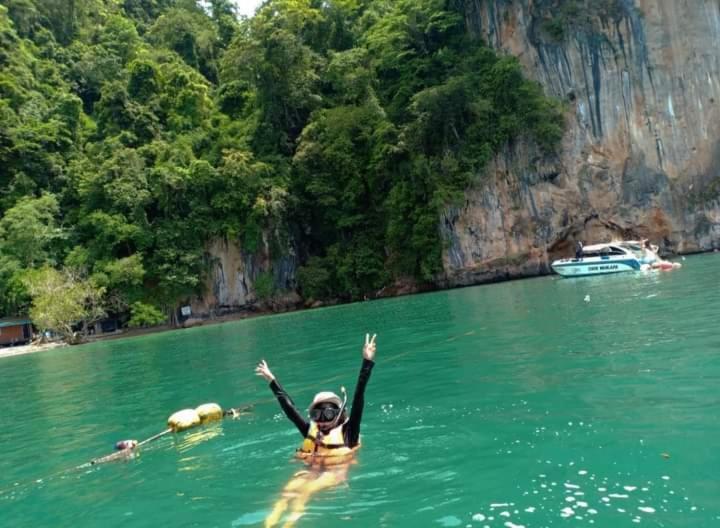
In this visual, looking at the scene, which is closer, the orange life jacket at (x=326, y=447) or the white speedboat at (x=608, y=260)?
the orange life jacket at (x=326, y=447)

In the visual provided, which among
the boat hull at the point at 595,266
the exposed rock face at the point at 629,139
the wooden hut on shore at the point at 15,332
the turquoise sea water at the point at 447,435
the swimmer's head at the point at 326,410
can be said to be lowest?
the turquoise sea water at the point at 447,435

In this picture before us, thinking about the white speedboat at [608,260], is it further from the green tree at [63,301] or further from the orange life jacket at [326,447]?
the green tree at [63,301]

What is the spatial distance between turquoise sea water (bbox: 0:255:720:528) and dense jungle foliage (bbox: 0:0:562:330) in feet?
75.0

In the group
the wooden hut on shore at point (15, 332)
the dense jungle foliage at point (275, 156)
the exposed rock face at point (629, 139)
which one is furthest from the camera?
the wooden hut on shore at point (15, 332)

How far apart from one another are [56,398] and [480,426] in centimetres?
1079

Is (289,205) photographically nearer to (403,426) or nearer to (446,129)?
(446,129)

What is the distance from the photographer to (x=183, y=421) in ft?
28.7

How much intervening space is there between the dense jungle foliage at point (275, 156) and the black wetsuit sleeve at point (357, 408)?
3012 cm

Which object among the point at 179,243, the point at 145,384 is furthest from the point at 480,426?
the point at 179,243

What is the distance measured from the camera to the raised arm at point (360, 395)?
214 inches

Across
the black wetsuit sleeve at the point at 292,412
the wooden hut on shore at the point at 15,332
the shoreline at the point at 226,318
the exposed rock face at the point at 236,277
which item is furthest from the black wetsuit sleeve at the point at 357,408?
the wooden hut on shore at the point at 15,332

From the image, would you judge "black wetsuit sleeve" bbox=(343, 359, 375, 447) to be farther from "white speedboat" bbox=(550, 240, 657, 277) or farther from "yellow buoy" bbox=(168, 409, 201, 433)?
"white speedboat" bbox=(550, 240, 657, 277)

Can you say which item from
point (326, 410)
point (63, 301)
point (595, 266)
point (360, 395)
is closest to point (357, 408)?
point (360, 395)

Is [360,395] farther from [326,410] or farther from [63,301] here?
[63,301]
